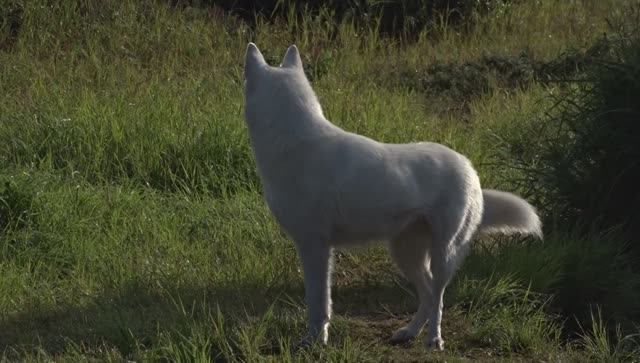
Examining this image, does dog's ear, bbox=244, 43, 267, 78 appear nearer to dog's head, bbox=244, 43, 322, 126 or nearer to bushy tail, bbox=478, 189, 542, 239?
dog's head, bbox=244, 43, 322, 126

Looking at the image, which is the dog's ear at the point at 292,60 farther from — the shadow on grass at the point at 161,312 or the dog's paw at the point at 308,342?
the dog's paw at the point at 308,342

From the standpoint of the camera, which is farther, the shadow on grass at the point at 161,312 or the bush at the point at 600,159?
the bush at the point at 600,159

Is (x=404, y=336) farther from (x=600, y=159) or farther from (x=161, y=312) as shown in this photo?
(x=600, y=159)

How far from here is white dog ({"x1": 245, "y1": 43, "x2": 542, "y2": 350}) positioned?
5402mm

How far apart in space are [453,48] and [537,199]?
489cm

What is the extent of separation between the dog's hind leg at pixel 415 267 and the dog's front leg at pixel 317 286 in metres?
0.42

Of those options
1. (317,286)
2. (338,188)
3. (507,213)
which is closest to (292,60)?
(338,188)

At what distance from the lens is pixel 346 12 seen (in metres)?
12.4

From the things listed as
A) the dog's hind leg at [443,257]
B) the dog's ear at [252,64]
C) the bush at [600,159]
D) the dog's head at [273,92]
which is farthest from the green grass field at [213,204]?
the dog's ear at [252,64]

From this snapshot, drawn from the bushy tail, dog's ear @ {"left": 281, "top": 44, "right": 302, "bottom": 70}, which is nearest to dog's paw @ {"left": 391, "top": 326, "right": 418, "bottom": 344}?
the bushy tail

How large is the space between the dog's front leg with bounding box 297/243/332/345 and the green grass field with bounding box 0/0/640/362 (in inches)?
5.2

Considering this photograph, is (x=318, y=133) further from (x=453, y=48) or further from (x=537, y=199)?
(x=453, y=48)

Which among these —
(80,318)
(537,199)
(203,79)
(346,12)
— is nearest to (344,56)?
(346,12)

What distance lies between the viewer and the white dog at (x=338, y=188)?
540 centimetres
